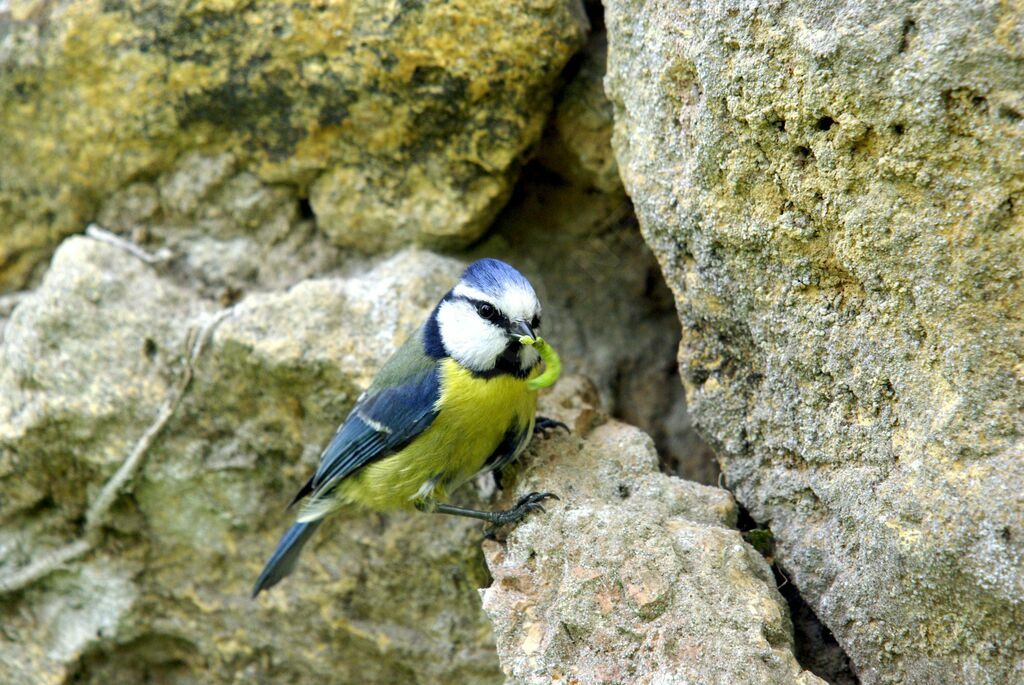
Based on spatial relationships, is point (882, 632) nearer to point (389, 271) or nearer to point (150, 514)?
point (389, 271)

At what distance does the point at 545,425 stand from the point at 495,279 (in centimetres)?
51

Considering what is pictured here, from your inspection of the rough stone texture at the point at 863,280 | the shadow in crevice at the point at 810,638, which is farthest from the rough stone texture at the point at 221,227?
the shadow in crevice at the point at 810,638

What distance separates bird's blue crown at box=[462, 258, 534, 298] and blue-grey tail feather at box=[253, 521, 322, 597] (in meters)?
0.94

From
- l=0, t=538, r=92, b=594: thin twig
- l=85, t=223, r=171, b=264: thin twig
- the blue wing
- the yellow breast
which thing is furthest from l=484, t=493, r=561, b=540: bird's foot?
l=85, t=223, r=171, b=264: thin twig

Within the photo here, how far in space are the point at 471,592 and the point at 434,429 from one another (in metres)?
0.60

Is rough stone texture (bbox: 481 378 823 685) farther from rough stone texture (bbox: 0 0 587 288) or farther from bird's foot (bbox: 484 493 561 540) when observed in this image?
rough stone texture (bbox: 0 0 587 288)

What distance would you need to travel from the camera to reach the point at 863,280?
1991mm

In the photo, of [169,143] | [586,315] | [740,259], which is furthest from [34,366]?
[740,259]

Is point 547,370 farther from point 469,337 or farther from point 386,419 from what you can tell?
point 386,419

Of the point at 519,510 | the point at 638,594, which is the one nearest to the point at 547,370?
the point at 519,510

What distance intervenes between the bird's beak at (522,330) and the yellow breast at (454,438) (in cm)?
15

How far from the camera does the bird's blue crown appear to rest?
2590 mm

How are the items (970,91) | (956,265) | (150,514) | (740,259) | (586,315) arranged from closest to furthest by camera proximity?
(970,91) → (956,265) → (740,259) → (150,514) → (586,315)

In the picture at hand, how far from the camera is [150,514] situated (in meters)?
3.09
